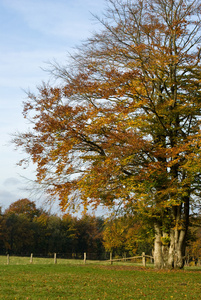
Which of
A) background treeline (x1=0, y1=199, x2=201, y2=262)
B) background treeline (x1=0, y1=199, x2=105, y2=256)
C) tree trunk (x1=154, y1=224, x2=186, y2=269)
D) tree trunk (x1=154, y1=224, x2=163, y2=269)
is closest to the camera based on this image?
tree trunk (x1=154, y1=224, x2=186, y2=269)

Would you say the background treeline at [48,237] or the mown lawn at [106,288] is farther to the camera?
the background treeline at [48,237]

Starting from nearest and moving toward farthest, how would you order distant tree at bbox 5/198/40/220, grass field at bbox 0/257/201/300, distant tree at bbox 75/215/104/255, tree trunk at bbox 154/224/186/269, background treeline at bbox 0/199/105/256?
grass field at bbox 0/257/201/300
tree trunk at bbox 154/224/186/269
background treeline at bbox 0/199/105/256
distant tree at bbox 75/215/104/255
distant tree at bbox 5/198/40/220

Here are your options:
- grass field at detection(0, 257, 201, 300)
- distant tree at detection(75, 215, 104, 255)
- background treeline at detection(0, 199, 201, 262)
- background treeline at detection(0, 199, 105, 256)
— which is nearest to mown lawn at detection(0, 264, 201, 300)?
grass field at detection(0, 257, 201, 300)

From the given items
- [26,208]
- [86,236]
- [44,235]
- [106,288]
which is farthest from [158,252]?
[26,208]

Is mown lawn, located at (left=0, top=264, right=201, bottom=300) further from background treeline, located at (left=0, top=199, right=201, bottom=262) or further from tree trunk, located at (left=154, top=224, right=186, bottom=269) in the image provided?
background treeline, located at (left=0, top=199, right=201, bottom=262)

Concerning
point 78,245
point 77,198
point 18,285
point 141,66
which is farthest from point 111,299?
point 78,245

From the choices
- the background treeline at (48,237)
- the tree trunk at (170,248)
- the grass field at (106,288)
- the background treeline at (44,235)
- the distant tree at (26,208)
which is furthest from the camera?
the distant tree at (26,208)

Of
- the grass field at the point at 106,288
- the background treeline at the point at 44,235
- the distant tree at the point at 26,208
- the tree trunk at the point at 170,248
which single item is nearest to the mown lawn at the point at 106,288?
the grass field at the point at 106,288

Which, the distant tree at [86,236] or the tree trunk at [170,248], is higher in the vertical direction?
the distant tree at [86,236]

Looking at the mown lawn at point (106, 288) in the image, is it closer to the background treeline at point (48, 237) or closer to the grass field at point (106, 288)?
the grass field at point (106, 288)

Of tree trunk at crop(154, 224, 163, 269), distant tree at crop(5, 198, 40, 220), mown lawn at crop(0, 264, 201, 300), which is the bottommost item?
mown lawn at crop(0, 264, 201, 300)

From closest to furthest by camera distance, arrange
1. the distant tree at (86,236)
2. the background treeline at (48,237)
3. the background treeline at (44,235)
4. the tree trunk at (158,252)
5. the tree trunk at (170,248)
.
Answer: the tree trunk at (170,248) < the tree trunk at (158,252) < the background treeline at (48,237) < the background treeline at (44,235) < the distant tree at (86,236)

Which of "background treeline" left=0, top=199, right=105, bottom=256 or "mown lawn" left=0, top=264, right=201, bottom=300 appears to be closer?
"mown lawn" left=0, top=264, right=201, bottom=300

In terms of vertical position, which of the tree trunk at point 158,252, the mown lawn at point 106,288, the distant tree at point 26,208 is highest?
the distant tree at point 26,208
